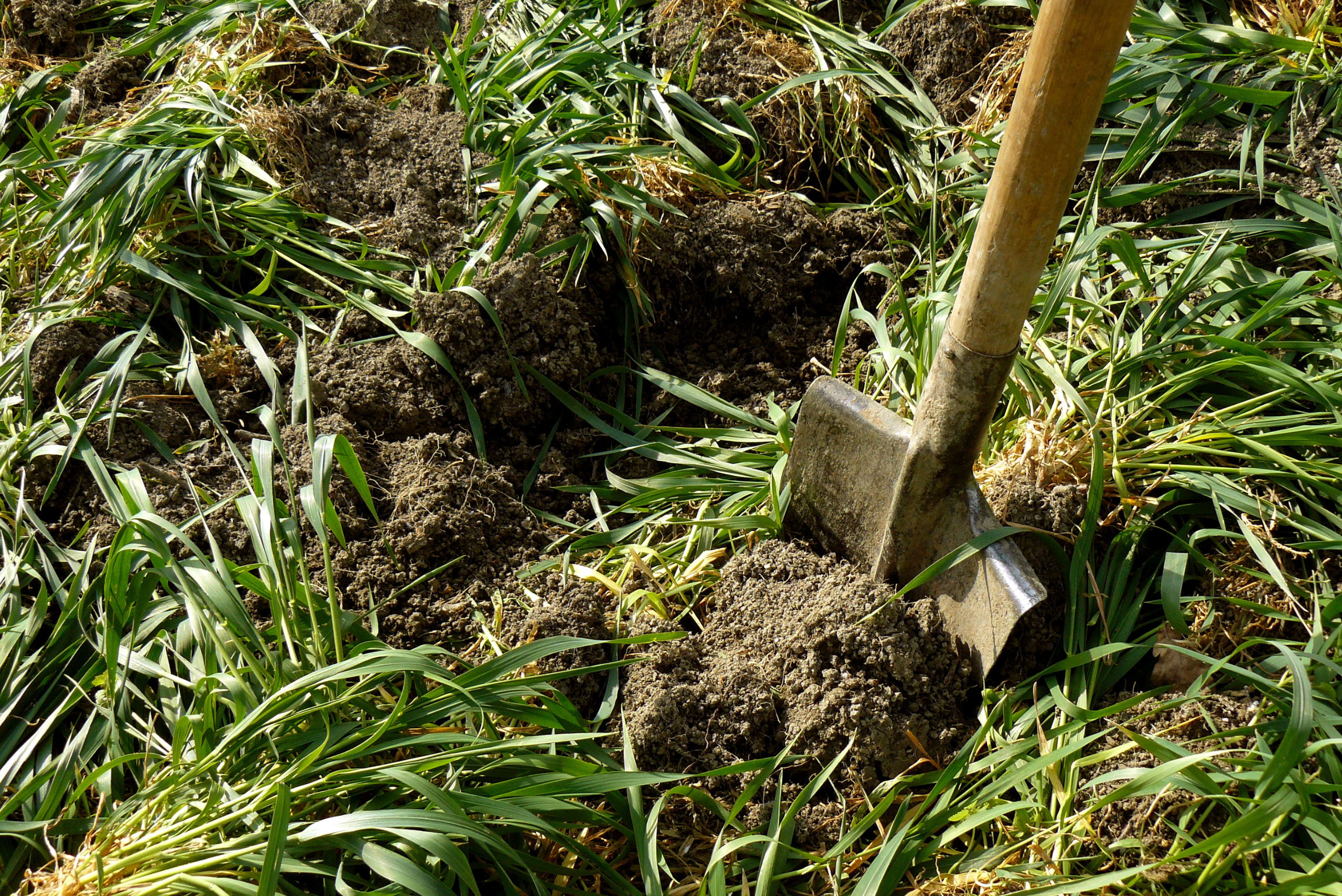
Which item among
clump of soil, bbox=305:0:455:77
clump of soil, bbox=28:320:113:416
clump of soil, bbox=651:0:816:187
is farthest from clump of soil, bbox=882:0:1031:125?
clump of soil, bbox=28:320:113:416

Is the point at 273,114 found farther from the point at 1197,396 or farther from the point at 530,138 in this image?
the point at 1197,396

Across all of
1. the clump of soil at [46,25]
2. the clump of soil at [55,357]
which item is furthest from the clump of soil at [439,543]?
the clump of soil at [46,25]

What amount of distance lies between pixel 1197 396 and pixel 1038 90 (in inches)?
33.2

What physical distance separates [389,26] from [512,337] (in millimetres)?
1317

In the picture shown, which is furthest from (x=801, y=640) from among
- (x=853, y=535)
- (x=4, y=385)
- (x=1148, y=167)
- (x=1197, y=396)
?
(x=4, y=385)

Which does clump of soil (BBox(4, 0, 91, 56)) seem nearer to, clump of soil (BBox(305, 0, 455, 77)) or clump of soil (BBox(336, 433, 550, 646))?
clump of soil (BBox(305, 0, 455, 77))

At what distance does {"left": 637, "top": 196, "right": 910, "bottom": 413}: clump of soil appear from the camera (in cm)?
217

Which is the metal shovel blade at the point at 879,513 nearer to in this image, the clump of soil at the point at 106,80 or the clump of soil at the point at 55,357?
the clump of soil at the point at 55,357

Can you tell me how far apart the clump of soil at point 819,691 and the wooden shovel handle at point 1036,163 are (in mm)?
507

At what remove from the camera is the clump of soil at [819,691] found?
1.50 m

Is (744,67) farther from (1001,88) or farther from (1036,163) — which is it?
(1036,163)

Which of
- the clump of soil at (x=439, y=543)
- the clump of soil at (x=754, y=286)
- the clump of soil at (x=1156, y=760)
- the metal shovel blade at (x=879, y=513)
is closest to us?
the clump of soil at (x=1156, y=760)

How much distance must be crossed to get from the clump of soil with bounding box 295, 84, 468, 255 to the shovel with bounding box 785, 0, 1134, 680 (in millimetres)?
1105

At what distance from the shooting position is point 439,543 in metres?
1.84
